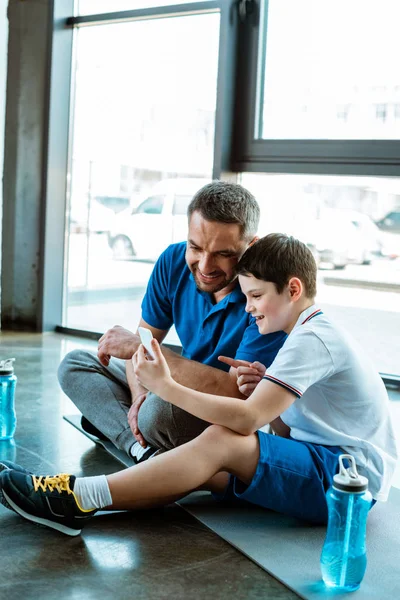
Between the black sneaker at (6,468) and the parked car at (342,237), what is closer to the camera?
the black sneaker at (6,468)

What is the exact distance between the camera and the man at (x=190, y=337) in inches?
80.6

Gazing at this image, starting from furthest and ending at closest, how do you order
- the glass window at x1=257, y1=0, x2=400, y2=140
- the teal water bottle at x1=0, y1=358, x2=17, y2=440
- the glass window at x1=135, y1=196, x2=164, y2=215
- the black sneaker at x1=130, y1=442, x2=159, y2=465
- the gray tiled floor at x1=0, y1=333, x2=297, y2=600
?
1. the glass window at x1=135, y1=196, x2=164, y2=215
2. the glass window at x1=257, y1=0, x2=400, y2=140
3. the teal water bottle at x1=0, y1=358, x2=17, y2=440
4. the black sneaker at x1=130, y1=442, x2=159, y2=465
5. the gray tiled floor at x1=0, y1=333, x2=297, y2=600

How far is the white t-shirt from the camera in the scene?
1.79m

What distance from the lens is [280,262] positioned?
6.19ft

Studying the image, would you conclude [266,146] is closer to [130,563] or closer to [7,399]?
[7,399]

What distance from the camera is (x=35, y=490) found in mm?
1797

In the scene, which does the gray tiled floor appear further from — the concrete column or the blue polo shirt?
the concrete column

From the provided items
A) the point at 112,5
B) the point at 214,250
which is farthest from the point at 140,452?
the point at 112,5

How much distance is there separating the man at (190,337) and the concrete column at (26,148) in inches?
91.0

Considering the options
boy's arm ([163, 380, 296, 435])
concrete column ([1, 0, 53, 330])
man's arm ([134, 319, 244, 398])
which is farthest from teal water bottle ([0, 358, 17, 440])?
concrete column ([1, 0, 53, 330])

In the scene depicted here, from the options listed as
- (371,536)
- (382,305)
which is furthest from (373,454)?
(382,305)

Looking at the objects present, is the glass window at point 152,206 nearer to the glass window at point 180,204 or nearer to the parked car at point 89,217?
the glass window at point 180,204

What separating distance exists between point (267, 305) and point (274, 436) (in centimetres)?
32

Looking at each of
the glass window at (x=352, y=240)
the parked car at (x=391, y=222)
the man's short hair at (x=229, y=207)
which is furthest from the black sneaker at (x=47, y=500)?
the parked car at (x=391, y=222)
